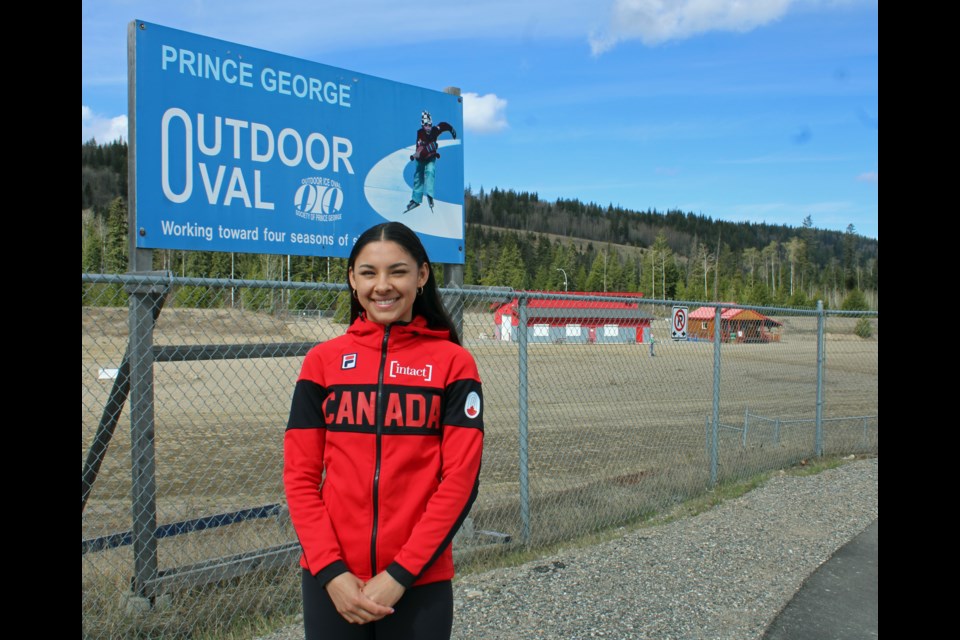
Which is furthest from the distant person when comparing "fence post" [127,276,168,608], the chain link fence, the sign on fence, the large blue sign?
the sign on fence

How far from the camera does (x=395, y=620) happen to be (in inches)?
82.3

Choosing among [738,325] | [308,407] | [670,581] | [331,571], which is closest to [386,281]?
[308,407]

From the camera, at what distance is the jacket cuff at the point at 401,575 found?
2002 mm

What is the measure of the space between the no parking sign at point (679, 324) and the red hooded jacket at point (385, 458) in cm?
571

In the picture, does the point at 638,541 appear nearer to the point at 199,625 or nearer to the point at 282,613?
the point at 282,613

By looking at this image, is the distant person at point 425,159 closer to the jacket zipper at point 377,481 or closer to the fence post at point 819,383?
the jacket zipper at point 377,481

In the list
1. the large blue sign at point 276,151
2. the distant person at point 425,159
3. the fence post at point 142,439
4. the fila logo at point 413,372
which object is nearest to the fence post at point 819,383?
the large blue sign at point 276,151

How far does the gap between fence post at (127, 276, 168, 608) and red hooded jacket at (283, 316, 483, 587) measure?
6.79 feet

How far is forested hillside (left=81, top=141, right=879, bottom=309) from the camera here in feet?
342

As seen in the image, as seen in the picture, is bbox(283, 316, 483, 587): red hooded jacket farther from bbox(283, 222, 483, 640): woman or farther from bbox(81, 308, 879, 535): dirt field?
bbox(81, 308, 879, 535): dirt field

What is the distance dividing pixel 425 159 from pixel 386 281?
3.49 metres

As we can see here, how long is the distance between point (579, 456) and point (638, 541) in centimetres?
489

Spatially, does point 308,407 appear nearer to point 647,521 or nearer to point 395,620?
point 395,620
